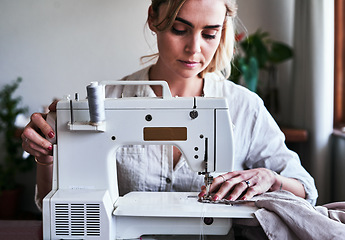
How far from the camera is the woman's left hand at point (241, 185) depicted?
3.93ft

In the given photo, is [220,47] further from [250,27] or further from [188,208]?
[250,27]

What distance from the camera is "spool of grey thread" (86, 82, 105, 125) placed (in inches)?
42.5

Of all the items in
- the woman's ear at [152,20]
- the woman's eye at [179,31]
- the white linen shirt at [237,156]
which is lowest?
the white linen shirt at [237,156]

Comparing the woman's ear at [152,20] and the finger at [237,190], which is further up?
the woman's ear at [152,20]

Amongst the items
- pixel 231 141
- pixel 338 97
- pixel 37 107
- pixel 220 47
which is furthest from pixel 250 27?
pixel 231 141

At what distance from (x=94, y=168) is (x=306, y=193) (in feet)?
2.27

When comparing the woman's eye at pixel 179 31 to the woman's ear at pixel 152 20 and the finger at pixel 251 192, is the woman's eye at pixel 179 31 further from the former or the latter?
the finger at pixel 251 192

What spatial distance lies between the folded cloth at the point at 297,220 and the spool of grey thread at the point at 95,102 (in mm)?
451

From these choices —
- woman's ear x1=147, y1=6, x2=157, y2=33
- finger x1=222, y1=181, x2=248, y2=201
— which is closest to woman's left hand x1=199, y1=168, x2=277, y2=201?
finger x1=222, y1=181, x2=248, y2=201

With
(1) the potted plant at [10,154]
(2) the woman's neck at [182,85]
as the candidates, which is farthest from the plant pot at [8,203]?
(2) the woman's neck at [182,85]

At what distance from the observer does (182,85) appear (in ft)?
5.12

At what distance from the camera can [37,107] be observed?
12.4 feet

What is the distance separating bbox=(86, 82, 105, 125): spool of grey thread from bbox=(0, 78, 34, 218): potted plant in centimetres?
256

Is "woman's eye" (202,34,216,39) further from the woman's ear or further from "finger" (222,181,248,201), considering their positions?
"finger" (222,181,248,201)
